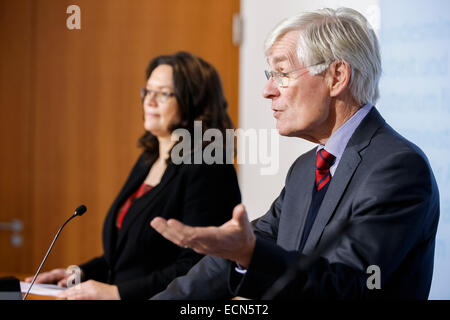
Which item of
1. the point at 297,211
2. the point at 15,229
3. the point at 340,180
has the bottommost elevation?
the point at 15,229

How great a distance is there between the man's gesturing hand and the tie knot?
1.64 feet

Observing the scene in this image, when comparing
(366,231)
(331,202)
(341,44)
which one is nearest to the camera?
(366,231)

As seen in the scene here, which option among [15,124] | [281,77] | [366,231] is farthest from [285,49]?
[15,124]

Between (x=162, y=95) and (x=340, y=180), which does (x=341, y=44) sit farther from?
(x=162, y=95)

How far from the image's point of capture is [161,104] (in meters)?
2.25

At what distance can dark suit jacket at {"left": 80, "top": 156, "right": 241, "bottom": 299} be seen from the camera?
2.04 metres

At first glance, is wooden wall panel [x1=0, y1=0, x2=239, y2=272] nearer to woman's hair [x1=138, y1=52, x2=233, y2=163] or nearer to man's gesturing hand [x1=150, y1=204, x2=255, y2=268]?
woman's hair [x1=138, y1=52, x2=233, y2=163]

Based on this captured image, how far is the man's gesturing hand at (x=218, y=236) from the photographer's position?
0.97 metres

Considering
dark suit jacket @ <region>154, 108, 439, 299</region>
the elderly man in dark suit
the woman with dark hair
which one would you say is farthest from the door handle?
dark suit jacket @ <region>154, 108, 439, 299</region>

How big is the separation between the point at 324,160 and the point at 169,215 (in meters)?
0.77

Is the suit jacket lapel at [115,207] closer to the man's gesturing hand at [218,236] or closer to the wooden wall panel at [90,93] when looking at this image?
the wooden wall panel at [90,93]

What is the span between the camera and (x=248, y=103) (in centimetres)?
314

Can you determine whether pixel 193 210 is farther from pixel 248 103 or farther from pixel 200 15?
pixel 200 15

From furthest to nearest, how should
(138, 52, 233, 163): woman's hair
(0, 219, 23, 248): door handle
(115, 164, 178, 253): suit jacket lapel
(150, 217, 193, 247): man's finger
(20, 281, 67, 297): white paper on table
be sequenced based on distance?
1. (0, 219, 23, 248): door handle
2. (138, 52, 233, 163): woman's hair
3. (115, 164, 178, 253): suit jacket lapel
4. (20, 281, 67, 297): white paper on table
5. (150, 217, 193, 247): man's finger
